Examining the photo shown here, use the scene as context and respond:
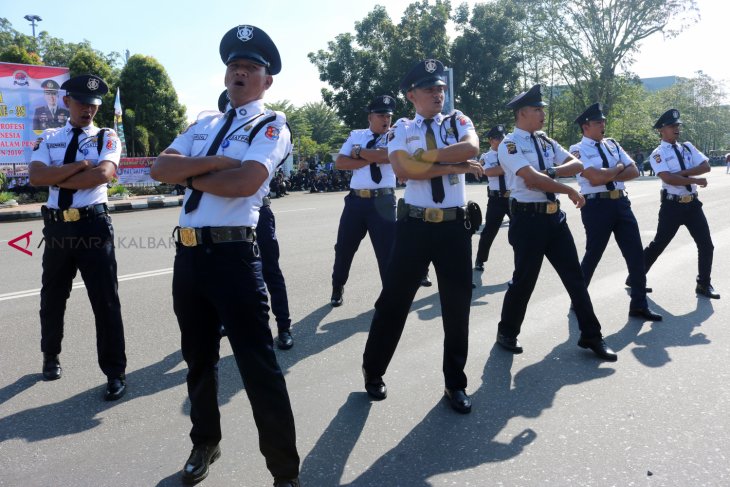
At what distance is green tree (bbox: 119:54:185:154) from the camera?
28172 millimetres

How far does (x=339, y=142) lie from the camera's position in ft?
164

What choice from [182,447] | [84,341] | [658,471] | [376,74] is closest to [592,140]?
[658,471]

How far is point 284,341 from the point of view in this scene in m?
4.56

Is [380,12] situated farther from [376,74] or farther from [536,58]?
[536,58]

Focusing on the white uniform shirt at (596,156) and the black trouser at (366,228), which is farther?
the black trouser at (366,228)

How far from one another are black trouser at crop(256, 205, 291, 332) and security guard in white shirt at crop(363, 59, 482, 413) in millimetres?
1260

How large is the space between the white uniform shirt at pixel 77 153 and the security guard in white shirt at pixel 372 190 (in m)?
2.17

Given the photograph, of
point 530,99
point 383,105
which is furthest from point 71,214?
point 530,99

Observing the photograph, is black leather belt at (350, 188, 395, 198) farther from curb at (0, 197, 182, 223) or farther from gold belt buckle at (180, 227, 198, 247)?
curb at (0, 197, 182, 223)

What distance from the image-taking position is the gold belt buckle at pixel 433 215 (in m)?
3.40

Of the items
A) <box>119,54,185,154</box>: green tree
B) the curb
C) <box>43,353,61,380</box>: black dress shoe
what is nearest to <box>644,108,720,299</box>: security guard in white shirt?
<box>43,353,61,380</box>: black dress shoe

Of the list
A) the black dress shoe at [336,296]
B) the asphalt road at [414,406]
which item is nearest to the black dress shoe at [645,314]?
the asphalt road at [414,406]

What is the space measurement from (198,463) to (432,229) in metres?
1.81

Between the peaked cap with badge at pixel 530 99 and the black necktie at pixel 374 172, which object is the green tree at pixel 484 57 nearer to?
the black necktie at pixel 374 172
